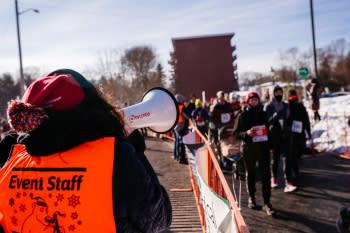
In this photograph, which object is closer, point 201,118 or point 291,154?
point 291,154

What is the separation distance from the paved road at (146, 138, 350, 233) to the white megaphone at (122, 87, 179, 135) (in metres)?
3.38

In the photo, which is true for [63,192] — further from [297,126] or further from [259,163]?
[297,126]

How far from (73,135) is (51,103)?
165 millimetres

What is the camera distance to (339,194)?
7.36 metres

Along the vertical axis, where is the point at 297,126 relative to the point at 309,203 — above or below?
above

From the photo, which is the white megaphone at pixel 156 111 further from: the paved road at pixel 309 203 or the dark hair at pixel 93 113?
the paved road at pixel 309 203

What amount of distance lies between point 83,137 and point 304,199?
6093 millimetres

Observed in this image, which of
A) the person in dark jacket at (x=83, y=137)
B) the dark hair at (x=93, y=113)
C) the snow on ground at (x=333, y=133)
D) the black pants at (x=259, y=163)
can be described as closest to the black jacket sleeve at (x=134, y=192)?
the person in dark jacket at (x=83, y=137)

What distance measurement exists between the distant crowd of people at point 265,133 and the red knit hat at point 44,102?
417 cm

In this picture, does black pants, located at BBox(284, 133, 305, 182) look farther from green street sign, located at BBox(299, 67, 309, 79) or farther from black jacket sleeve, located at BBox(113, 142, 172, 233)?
green street sign, located at BBox(299, 67, 309, 79)

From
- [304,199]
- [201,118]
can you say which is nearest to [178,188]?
[304,199]

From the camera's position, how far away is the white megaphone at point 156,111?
2.45 m

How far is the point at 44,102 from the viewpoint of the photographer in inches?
71.6

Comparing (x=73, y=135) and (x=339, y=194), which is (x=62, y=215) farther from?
(x=339, y=194)
